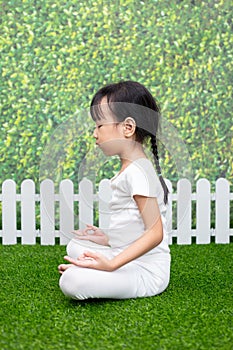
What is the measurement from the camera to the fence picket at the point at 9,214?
4.29 metres

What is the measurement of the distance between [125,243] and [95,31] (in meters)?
2.57

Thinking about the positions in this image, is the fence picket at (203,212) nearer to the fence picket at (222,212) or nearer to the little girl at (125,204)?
the fence picket at (222,212)

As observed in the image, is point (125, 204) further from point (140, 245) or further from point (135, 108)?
point (135, 108)

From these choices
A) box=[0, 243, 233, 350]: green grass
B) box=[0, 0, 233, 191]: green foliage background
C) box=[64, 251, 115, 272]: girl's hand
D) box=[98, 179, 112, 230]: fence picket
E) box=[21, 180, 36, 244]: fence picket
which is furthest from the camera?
box=[0, 0, 233, 191]: green foliage background

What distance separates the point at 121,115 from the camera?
8.23 ft

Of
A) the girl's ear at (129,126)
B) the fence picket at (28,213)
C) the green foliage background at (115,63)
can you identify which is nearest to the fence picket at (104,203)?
the girl's ear at (129,126)

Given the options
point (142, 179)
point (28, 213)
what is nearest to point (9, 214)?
point (28, 213)

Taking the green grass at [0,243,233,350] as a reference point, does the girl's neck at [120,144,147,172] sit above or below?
above

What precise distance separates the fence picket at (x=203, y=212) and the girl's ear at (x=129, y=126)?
1836 millimetres

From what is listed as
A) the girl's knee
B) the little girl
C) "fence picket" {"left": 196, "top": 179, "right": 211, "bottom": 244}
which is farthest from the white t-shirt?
"fence picket" {"left": 196, "top": 179, "right": 211, "bottom": 244}

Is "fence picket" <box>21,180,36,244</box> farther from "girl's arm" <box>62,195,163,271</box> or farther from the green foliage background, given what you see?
"girl's arm" <box>62,195,163,271</box>

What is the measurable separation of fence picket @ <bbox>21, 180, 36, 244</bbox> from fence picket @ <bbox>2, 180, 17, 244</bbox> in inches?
2.3

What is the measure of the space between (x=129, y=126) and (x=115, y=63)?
93.2 inches

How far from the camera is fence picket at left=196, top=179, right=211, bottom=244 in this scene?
4305 mm
